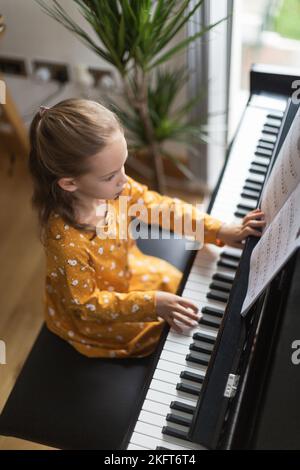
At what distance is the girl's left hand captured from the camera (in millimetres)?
1495

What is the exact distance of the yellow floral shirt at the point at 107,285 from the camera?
4.87ft

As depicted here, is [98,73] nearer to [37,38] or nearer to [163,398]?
[37,38]

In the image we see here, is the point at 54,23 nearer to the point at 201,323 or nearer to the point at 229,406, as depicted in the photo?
the point at 201,323

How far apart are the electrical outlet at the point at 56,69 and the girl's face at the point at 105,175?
3.91ft

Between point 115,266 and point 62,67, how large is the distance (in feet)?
3.92

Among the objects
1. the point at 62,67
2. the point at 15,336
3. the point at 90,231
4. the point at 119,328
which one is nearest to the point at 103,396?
the point at 119,328

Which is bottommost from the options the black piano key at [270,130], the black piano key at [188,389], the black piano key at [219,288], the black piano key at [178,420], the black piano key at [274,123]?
the black piano key at [178,420]

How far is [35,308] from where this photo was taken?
2389 millimetres

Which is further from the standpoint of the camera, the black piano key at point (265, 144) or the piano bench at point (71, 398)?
the black piano key at point (265, 144)

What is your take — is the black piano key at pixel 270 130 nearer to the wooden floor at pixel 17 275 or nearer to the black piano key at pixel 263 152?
the black piano key at pixel 263 152

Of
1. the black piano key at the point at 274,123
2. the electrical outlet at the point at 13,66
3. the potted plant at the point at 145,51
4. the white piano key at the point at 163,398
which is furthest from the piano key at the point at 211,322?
the electrical outlet at the point at 13,66

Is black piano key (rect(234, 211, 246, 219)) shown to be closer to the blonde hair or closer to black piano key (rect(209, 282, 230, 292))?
black piano key (rect(209, 282, 230, 292))

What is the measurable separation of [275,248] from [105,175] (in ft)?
1.52

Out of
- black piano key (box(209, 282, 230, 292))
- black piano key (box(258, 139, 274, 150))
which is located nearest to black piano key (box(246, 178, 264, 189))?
black piano key (box(258, 139, 274, 150))
